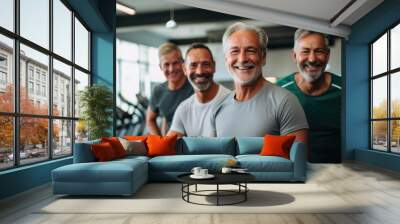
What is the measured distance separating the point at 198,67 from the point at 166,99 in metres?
0.97

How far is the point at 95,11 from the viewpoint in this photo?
728 cm

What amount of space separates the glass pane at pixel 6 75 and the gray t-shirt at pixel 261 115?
4027mm

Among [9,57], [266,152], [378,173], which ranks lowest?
[378,173]

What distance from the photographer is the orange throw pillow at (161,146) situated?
21.3 ft

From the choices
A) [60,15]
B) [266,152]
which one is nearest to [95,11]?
[60,15]

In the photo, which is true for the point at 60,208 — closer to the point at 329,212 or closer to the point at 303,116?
the point at 329,212

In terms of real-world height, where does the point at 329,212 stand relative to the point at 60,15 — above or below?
below

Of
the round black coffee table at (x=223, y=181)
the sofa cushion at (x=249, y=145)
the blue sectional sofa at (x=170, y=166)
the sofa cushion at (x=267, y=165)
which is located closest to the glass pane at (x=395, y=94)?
the blue sectional sofa at (x=170, y=166)

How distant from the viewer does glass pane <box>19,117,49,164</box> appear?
536cm

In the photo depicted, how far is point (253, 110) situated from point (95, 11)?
3694 millimetres

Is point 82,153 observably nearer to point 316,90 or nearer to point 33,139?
point 33,139

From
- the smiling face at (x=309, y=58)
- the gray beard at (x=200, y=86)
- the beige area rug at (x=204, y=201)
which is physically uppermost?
the smiling face at (x=309, y=58)

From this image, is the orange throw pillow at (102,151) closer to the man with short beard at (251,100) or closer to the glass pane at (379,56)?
the man with short beard at (251,100)

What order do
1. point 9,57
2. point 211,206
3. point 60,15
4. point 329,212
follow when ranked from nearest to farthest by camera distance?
point 329,212, point 211,206, point 9,57, point 60,15
